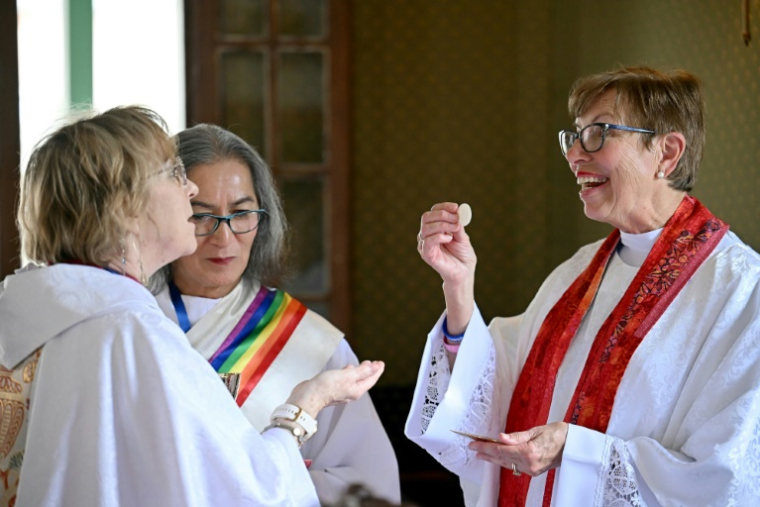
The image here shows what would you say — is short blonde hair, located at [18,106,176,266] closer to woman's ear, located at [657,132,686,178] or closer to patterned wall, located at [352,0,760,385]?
woman's ear, located at [657,132,686,178]

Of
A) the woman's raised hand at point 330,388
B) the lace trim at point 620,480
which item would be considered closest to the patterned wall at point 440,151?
the lace trim at point 620,480

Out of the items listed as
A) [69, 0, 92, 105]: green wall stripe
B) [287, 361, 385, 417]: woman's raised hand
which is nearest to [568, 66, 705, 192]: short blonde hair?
[287, 361, 385, 417]: woman's raised hand

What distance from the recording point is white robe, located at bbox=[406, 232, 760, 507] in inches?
75.4

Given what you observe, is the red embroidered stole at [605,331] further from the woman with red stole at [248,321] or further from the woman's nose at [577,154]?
the woman with red stole at [248,321]

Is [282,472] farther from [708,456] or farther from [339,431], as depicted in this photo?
[708,456]

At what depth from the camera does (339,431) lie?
238 centimetres

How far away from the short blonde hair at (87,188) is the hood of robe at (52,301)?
0.05 m

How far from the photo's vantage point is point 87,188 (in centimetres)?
170

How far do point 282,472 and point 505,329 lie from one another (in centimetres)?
106

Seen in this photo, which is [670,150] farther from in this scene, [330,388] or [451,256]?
[330,388]

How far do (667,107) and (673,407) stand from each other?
2.27ft

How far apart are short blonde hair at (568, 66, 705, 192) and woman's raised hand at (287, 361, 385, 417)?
860 millimetres

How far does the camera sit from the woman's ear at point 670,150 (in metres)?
2.21

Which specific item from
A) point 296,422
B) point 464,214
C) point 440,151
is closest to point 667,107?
point 464,214
